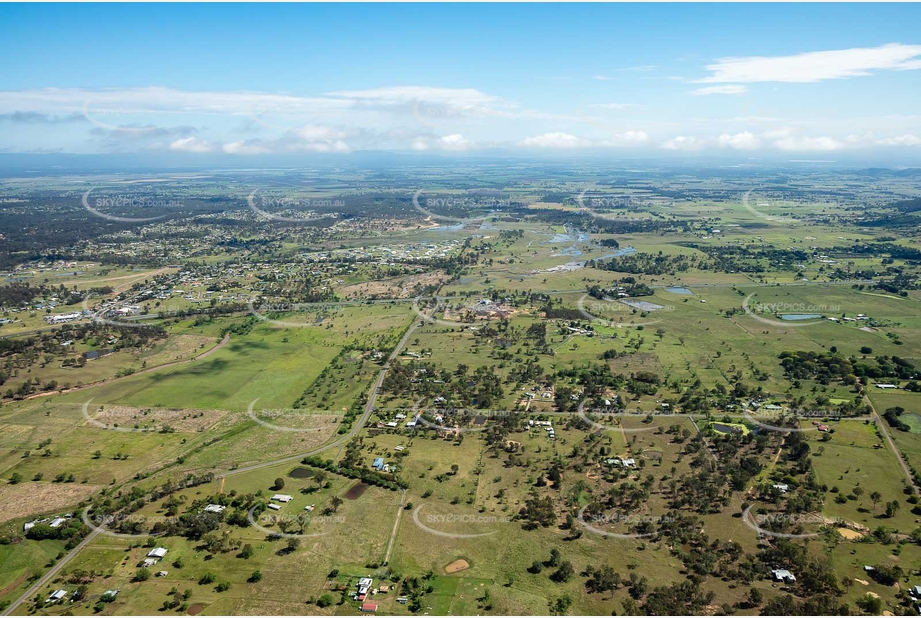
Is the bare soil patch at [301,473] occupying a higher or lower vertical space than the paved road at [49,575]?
higher

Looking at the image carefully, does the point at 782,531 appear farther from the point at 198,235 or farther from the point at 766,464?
the point at 198,235
